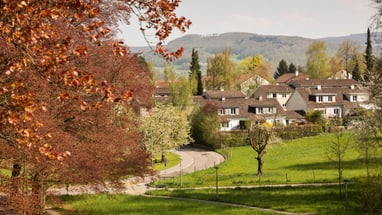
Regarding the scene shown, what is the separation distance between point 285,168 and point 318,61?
94.7 metres

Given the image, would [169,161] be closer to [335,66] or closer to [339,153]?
[339,153]

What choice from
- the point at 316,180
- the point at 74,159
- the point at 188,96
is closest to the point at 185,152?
the point at 188,96

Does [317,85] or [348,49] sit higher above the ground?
[348,49]

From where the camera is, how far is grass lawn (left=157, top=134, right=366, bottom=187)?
1556 inches

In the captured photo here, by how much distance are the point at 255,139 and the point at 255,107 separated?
44493 millimetres

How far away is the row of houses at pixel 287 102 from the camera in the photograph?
87688 millimetres

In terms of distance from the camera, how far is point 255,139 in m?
45.2

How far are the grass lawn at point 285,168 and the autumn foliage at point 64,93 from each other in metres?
17.9

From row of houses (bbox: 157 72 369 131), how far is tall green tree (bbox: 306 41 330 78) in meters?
25.1

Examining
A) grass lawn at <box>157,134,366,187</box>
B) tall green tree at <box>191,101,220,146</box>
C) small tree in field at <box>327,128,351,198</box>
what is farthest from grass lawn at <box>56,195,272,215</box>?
tall green tree at <box>191,101,220,146</box>

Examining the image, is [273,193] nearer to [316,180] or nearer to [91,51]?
[316,180]

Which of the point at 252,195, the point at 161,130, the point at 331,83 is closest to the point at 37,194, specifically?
the point at 252,195

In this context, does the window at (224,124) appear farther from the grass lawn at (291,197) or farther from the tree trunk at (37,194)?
the tree trunk at (37,194)

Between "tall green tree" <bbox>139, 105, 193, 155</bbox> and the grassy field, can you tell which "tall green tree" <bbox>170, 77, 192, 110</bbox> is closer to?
"tall green tree" <bbox>139, 105, 193, 155</bbox>
